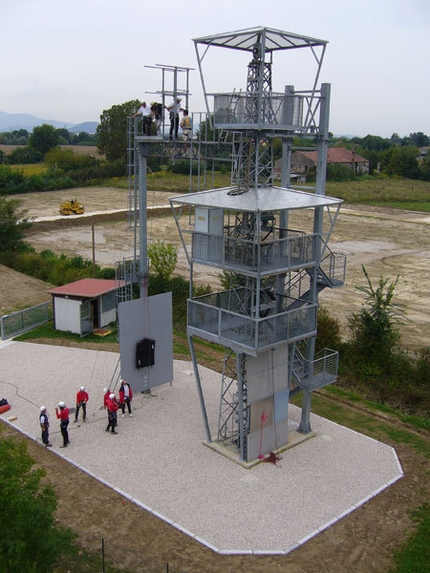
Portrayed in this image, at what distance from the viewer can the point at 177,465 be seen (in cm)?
1474

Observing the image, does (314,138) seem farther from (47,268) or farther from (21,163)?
(21,163)

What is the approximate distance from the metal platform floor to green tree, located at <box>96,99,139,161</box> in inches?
2869

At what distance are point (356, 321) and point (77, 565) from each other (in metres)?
12.9

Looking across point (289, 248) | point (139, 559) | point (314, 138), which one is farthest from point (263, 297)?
point (139, 559)

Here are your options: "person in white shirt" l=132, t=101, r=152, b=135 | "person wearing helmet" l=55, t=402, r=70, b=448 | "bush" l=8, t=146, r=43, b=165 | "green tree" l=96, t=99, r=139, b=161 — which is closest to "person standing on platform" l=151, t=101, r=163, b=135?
"person in white shirt" l=132, t=101, r=152, b=135

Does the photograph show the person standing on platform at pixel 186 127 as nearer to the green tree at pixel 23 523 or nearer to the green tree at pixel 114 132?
the green tree at pixel 23 523

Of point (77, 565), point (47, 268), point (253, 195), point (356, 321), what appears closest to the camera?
point (77, 565)

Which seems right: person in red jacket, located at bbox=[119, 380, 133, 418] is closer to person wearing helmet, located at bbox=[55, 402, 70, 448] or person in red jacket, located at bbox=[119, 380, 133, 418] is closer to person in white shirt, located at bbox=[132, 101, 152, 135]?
person wearing helmet, located at bbox=[55, 402, 70, 448]

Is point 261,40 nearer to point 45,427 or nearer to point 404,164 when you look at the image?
point 45,427

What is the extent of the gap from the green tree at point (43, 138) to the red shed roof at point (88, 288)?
9326cm

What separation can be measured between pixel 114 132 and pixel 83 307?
228 feet

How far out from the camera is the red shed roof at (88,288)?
945 inches

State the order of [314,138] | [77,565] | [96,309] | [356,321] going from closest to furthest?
1. [77,565]
2. [314,138]
3. [356,321]
4. [96,309]

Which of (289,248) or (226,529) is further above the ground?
(289,248)
